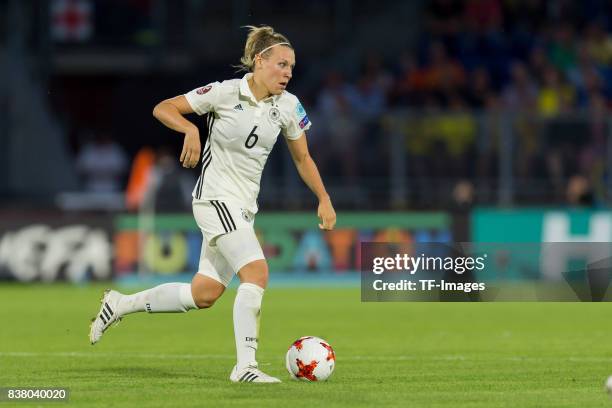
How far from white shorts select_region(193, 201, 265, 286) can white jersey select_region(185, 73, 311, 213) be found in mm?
67

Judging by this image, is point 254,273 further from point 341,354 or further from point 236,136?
point 341,354

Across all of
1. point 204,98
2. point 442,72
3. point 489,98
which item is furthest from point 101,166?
point 204,98

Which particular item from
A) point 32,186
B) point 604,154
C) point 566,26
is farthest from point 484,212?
point 32,186

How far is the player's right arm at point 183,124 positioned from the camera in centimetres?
903

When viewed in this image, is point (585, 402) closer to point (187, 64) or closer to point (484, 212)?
point (484, 212)

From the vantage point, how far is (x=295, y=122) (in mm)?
10055

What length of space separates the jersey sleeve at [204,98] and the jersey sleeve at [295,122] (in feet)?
1.63

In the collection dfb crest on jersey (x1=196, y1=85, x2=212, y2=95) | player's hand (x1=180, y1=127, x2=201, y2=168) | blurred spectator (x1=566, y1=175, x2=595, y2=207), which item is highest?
dfb crest on jersey (x1=196, y1=85, x2=212, y2=95)

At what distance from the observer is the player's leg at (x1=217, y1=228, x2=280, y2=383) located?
372 inches

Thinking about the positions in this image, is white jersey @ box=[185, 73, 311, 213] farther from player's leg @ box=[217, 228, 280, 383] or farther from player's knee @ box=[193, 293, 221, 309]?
player's knee @ box=[193, 293, 221, 309]

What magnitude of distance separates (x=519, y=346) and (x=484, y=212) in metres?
8.75

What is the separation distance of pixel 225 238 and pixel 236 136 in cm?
67

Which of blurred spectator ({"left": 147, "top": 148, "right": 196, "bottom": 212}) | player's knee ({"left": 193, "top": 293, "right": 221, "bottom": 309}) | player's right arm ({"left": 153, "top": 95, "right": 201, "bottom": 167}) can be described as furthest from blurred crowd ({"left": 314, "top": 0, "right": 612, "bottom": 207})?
player's right arm ({"left": 153, "top": 95, "right": 201, "bottom": 167})

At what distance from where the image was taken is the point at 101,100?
2967 cm
